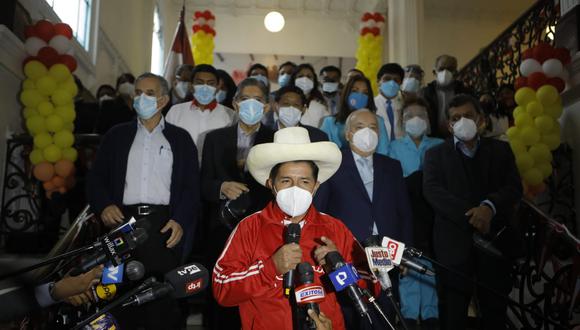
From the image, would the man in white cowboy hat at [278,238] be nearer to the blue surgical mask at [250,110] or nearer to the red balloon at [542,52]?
the blue surgical mask at [250,110]

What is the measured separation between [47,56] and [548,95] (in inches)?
226

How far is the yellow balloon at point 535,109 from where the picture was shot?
5441 mm

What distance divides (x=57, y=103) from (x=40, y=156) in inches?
24.9

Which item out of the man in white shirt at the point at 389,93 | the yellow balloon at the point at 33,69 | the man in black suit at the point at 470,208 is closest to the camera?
the man in black suit at the point at 470,208

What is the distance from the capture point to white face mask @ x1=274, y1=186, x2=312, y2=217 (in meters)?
2.33

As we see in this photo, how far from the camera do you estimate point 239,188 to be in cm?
328

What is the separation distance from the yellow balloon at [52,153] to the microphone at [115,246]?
11.4 feet

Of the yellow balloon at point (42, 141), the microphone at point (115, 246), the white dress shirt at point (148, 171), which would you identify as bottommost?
the microphone at point (115, 246)

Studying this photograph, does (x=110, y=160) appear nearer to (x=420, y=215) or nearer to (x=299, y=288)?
(x=299, y=288)

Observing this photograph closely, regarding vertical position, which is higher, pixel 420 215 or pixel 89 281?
pixel 420 215

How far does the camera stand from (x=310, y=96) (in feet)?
19.9

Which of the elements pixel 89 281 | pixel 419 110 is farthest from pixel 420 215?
pixel 89 281

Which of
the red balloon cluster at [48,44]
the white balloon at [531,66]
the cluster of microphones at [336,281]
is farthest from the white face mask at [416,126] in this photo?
the red balloon cluster at [48,44]

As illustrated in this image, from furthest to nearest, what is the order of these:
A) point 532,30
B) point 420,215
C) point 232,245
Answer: point 532,30, point 420,215, point 232,245
